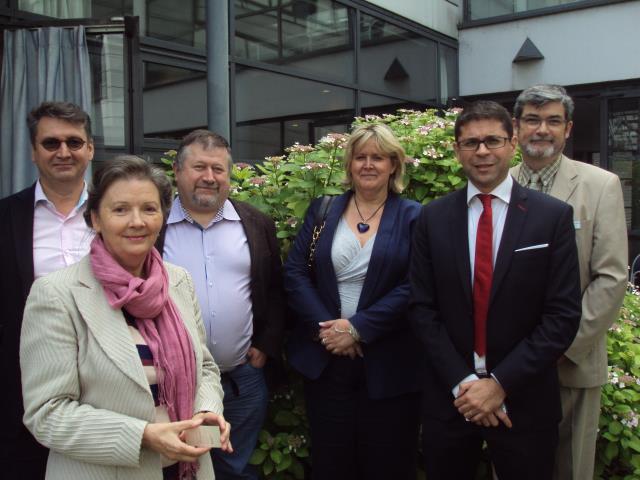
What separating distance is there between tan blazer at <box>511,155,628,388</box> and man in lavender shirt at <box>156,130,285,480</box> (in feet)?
4.73

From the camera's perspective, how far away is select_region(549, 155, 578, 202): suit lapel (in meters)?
2.96

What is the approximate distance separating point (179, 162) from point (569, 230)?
181 centimetres

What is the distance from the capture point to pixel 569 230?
258 centimetres

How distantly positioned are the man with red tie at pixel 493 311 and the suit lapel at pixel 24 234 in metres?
1.63

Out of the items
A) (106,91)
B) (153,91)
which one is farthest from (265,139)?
(106,91)

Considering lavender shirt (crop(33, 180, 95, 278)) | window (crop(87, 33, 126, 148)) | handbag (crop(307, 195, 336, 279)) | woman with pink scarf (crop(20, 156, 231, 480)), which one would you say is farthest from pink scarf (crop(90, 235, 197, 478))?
window (crop(87, 33, 126, 148))

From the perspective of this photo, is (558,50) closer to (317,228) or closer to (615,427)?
(615,427)

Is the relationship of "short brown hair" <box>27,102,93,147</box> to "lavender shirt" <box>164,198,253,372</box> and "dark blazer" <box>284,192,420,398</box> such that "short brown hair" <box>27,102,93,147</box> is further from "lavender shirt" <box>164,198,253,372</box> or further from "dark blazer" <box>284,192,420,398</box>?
"dark blazer" <box>284,192,420,398</box>

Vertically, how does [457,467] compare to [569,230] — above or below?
below

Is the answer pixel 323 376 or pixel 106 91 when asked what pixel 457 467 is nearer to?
pixel 323 376

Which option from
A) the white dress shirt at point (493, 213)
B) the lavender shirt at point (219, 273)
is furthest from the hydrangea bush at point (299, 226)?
the white dress shirt at point (493, 213)

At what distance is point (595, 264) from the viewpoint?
9.35 ft

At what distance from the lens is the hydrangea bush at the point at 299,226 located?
3.35 m

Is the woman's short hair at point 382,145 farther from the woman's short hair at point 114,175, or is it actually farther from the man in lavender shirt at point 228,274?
the woman's short hair at point 114,175
